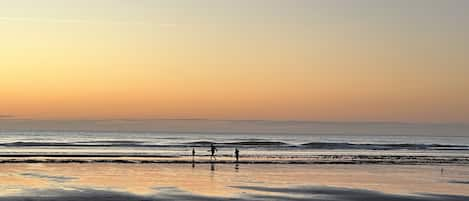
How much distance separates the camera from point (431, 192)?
30.1 m

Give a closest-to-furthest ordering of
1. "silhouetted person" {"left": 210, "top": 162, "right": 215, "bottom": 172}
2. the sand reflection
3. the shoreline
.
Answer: the sand reflection → "silhouetted person" {"left": 210, "top": 162, "right": 215, "bottom": 172} → the shoreline

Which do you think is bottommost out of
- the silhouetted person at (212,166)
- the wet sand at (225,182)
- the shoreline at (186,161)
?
the wet sand at (225,182)

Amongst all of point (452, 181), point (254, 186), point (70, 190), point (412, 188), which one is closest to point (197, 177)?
point (254, 186)

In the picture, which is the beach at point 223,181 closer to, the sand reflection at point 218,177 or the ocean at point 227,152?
the sand reflection at point 218,177

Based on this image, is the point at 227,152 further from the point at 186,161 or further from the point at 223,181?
the point at 223,181

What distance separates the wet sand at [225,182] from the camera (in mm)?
27438

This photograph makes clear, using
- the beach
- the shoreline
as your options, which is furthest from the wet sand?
the shoreline

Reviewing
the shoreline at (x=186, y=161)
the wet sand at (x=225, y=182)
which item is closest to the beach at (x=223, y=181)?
the wet sand at (x=225, y=182)

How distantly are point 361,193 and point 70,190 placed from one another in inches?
467

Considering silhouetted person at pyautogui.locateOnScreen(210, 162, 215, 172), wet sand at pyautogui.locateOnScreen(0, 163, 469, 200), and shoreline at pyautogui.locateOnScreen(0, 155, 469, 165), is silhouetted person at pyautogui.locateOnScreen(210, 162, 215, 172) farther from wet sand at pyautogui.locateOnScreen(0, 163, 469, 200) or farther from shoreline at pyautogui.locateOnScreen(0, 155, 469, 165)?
shoreline at pyautogui.locateOnScreen(0, 155, 469, 165)

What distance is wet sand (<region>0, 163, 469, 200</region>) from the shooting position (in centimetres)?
2744

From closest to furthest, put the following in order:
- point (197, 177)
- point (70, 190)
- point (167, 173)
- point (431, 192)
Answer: point (70, 190) → point (431, 192) → point (197, 177) → point (167, 173)

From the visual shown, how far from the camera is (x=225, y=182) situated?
32438 mm

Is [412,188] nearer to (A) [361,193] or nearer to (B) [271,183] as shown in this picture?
(A) [361,193]
